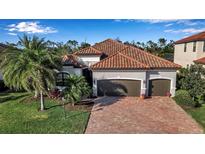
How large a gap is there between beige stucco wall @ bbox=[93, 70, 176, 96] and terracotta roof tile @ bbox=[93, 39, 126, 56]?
7.81 meters

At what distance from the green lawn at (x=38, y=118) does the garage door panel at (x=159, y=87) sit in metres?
7.71

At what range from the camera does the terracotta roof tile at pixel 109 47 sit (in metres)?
26.2

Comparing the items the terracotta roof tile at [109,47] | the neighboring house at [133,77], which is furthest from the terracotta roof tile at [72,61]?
the terracotta roof tile at [109,47]

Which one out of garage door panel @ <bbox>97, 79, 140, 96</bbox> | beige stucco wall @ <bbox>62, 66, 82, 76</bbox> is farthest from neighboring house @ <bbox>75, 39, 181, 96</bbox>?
beige stucco wall @ <bbox>62, 66, 82, 76</bbox>

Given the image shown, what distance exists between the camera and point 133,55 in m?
21.0

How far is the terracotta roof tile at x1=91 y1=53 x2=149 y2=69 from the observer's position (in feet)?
59.5

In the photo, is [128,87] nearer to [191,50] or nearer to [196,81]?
[196,81]

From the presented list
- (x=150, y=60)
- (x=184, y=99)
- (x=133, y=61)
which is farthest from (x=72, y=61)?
(x=184, y=99)

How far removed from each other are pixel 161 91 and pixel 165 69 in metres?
2.26

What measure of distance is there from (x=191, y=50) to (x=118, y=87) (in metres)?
14.4

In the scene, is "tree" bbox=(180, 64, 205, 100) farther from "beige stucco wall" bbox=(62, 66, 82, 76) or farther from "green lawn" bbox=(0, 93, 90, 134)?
"beige stucco wall" bbox=(62, 66, 82, 76)

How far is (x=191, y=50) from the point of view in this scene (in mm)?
26688
